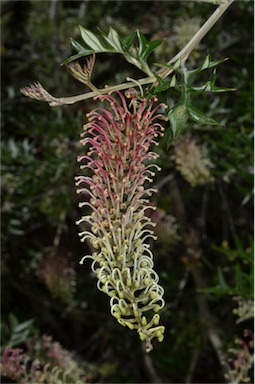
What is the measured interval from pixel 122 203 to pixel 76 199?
3.71 feet

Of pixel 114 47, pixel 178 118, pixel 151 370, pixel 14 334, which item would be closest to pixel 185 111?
pixel 178 118

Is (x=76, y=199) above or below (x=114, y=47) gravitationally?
above

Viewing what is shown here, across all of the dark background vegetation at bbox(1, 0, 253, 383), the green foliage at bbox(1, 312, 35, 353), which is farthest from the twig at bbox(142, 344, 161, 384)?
the green foliage at bbox(1, 312, 35, 353)

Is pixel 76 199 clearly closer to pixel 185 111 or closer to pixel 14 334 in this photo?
pixel 14 334

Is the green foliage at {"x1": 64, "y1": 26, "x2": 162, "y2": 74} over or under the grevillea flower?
over

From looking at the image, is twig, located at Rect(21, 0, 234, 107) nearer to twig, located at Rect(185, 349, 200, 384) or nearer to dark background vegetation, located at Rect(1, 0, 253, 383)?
dark background vegetation, located at Rect(1, 0, 253, 383)

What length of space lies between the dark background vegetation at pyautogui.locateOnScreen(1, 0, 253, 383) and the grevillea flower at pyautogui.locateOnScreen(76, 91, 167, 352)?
0.73 meters

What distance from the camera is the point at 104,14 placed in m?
2.22

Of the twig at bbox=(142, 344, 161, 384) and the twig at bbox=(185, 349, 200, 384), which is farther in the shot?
the twig at bbox=(142, 344, 161, 384)

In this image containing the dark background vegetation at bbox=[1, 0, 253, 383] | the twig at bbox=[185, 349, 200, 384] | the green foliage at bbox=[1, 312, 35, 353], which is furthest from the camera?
the twig at bbox=[185, 349, 200, 384]

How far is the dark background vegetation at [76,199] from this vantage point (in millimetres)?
1869

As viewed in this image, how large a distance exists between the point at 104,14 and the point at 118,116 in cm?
148

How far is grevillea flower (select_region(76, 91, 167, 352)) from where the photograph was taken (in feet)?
2.71

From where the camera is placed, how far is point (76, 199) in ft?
6.51
